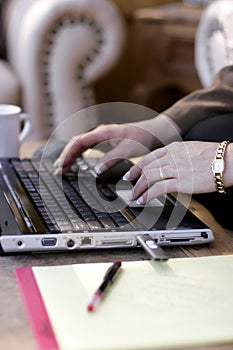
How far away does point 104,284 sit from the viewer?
0.70 metres

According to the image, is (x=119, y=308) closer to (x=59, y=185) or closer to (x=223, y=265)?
(x=223, y=265)

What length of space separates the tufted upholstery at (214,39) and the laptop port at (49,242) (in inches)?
32.6

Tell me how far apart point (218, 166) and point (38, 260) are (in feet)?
0.82

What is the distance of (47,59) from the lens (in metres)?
2.46

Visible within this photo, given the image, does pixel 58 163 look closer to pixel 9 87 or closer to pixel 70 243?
pixel 70 243

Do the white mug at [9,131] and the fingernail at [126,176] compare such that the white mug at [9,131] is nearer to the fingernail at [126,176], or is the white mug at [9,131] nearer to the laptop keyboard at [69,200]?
the laptop keyboard at [69,200]

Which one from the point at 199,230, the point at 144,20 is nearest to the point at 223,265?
the point at 199,230

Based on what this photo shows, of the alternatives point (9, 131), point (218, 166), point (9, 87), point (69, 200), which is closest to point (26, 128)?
point (9, 131)

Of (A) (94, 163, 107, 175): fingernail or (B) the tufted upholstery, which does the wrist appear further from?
(B) the tufted upholstery

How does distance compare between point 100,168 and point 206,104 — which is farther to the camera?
point 206,104

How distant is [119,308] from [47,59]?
1892 mm

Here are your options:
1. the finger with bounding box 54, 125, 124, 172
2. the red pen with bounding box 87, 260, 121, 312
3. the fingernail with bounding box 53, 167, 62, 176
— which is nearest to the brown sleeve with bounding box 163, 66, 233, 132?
the finger with bounding box 54, 125, 124, 172

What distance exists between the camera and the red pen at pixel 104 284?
2.18 feet

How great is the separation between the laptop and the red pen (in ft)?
0.18
